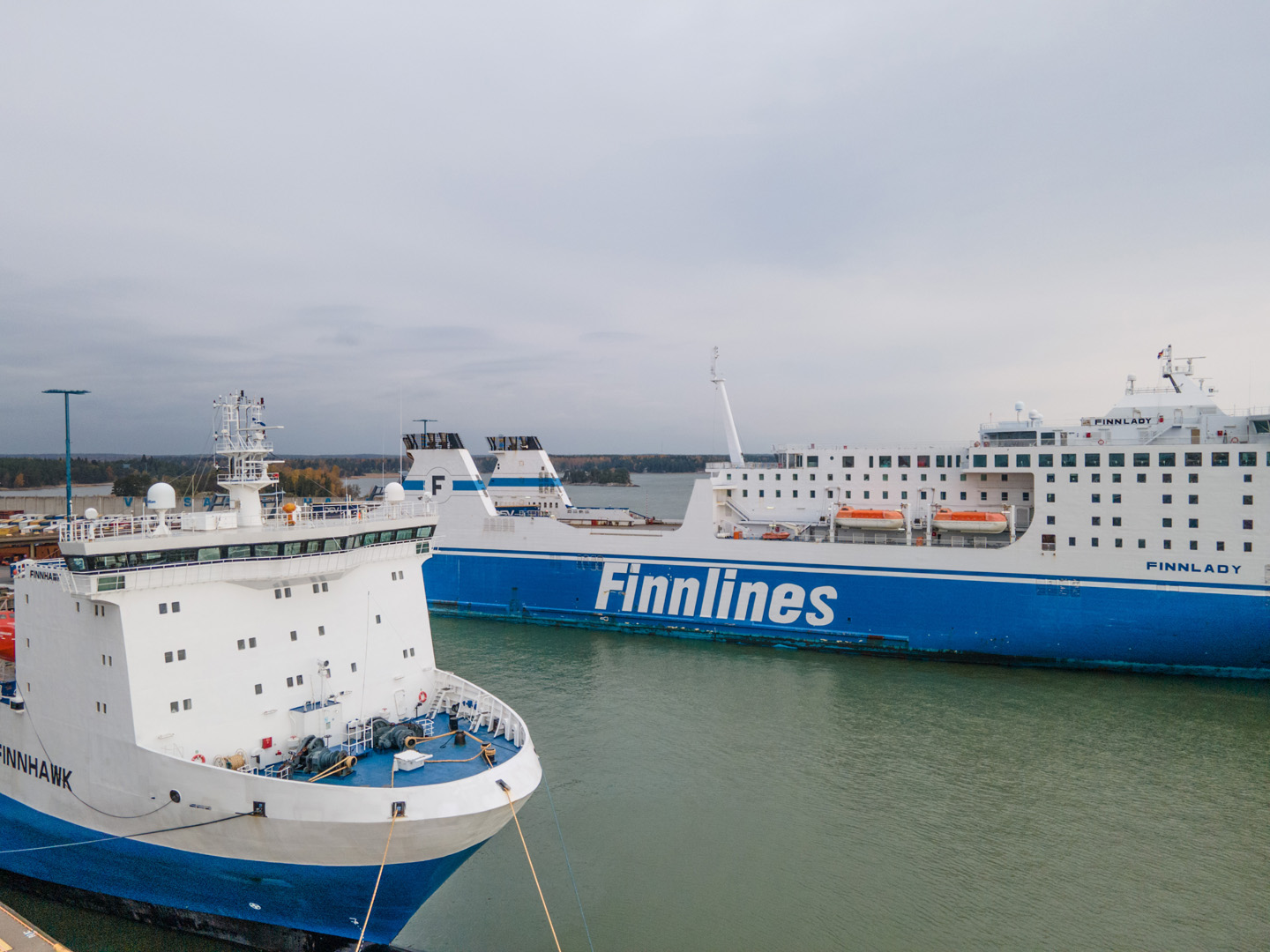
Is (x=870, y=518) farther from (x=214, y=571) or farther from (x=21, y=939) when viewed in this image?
(x=21, y=939)

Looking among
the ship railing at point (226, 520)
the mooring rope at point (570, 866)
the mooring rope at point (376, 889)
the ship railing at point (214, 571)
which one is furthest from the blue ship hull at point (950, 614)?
the mooring rope at point (376, 889)

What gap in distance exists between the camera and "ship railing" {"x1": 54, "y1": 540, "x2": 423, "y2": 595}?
621 cm

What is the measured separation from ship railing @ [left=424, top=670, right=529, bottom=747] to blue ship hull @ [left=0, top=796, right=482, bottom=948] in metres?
1.14

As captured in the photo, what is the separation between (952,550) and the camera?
16203 millimetres

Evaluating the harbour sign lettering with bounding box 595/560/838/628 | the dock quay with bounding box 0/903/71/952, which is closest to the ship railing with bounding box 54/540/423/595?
the dock quay with bounding box 0/903/71/952

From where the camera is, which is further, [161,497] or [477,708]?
[477,708]

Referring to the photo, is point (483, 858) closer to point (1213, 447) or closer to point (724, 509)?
point (724, 509)

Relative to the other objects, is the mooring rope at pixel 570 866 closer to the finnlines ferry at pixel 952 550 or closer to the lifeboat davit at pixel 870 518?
the finnlines ferry at pixel 952 550

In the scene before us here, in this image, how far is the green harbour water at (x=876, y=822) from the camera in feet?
23.9

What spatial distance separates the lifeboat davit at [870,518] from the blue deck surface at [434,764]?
12.5 m

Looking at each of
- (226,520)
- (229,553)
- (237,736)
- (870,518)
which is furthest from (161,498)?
(870,518)

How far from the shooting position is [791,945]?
7.08m

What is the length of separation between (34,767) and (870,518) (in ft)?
52.1

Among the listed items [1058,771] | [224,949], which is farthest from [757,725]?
[224,949]
